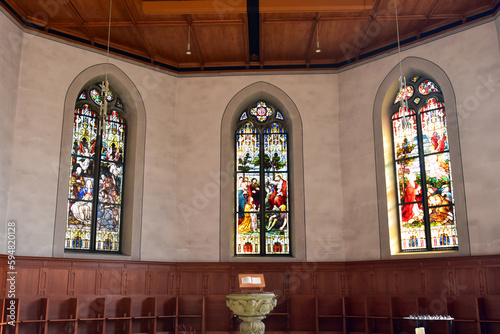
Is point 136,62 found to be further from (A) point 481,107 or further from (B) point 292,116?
(A) point 481,107

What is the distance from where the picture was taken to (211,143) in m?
13.7

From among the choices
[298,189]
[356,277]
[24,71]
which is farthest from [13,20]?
[356,277]

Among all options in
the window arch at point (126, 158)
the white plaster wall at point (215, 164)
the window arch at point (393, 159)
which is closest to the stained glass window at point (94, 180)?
the window arch at point (126, 158)

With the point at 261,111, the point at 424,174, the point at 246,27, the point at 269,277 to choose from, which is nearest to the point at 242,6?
the point at 246,27

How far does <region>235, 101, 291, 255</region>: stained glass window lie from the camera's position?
13.4m

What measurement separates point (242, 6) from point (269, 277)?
21.0 ft

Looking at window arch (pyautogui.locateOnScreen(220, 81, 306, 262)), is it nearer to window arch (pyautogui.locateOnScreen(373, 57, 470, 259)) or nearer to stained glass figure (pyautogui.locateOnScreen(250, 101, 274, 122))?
stained glass figure (pyautogui.locateOnScreen(250, 101, 274, 122))

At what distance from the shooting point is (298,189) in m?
13.3

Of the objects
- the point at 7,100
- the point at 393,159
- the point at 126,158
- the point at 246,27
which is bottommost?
the point at 393,159

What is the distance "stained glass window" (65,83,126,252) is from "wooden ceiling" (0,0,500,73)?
5.39ft

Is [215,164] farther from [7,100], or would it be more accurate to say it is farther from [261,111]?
[7,100]

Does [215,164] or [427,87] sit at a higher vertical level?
[427,87]

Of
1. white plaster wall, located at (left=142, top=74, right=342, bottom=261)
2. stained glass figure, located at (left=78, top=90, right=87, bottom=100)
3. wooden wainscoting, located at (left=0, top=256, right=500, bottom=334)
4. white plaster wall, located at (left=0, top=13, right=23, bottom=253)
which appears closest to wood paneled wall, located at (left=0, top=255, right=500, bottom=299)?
wooden wainscoting, located at (left=0, top=256, right=500, bottom=334)

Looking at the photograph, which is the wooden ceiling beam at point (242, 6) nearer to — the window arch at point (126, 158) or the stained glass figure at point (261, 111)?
the window arch at point (126, 158)
